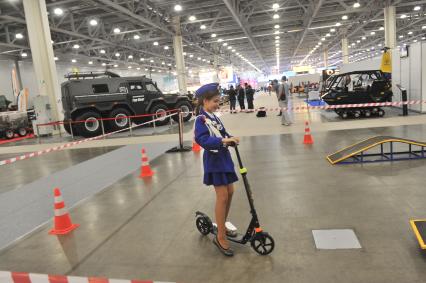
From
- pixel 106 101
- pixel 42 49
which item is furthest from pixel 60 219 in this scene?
pixel 42 49

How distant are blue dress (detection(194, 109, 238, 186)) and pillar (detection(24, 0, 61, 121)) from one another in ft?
51.2

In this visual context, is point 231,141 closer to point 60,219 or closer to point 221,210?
point 221,210

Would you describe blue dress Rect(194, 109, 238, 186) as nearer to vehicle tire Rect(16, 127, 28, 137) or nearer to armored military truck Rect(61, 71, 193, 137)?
armored military truck Rect(61, 71, 193, 137)

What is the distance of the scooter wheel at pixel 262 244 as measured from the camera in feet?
11.6

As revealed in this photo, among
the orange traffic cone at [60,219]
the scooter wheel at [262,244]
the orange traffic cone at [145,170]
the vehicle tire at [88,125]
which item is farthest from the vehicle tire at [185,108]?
the scooter wheel at [262,244]

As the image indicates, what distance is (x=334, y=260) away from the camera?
134 inches

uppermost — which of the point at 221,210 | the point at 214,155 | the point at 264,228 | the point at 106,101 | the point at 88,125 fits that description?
the point at 106,101

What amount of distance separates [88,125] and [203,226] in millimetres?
12714

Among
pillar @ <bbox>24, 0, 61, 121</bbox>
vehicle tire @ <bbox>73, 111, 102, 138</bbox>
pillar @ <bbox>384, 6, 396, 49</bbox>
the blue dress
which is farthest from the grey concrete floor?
pillar @ <bbox>384, 6, 396, 49</bbox>

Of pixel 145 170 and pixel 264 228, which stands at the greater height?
pixel 145 170

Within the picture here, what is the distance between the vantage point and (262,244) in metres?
3.60

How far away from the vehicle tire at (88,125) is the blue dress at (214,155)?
1268 centimetres

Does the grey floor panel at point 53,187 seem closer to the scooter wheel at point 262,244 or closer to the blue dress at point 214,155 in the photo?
the blue dress at point 214,155

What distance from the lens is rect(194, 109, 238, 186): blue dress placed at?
343cm
